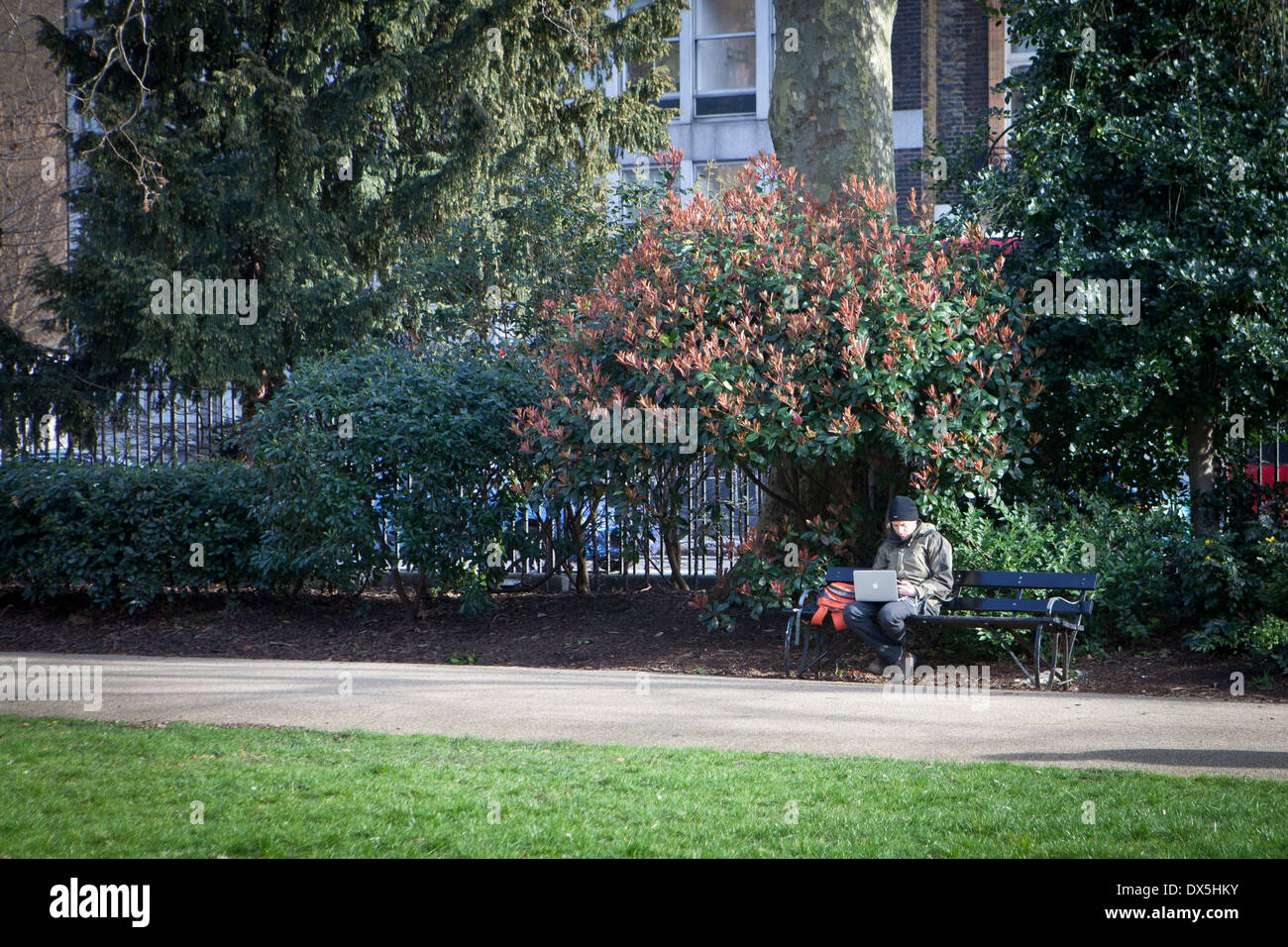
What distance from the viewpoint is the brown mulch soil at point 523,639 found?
28.7ft

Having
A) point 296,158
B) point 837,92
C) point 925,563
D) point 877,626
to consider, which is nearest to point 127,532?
point 296,158

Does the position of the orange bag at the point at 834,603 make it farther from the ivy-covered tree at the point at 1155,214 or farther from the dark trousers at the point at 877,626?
the ivy-covered tree at the point at 1155,214

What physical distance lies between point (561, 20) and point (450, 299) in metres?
3.86

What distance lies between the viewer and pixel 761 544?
403 inches

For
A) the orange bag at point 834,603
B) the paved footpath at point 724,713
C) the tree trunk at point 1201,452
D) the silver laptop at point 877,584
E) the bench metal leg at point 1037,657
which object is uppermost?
the tree trunk at point 1201,452

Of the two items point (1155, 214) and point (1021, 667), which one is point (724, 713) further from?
point (1155, 214)

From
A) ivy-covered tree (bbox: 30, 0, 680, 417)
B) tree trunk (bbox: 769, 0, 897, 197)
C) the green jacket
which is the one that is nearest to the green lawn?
the green jacket

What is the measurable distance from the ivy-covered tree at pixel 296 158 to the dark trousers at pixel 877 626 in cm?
741

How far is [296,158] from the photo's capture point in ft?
47.9

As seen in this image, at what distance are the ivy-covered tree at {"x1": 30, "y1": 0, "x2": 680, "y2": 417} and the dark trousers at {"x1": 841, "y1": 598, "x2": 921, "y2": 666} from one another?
24.3 ft

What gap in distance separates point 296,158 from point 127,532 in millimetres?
5359

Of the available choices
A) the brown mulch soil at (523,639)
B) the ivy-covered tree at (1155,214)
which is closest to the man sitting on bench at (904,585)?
the brown mulch soil at (523,639)

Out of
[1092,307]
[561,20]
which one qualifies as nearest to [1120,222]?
[1092,307]

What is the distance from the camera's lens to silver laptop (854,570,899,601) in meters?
8.70
